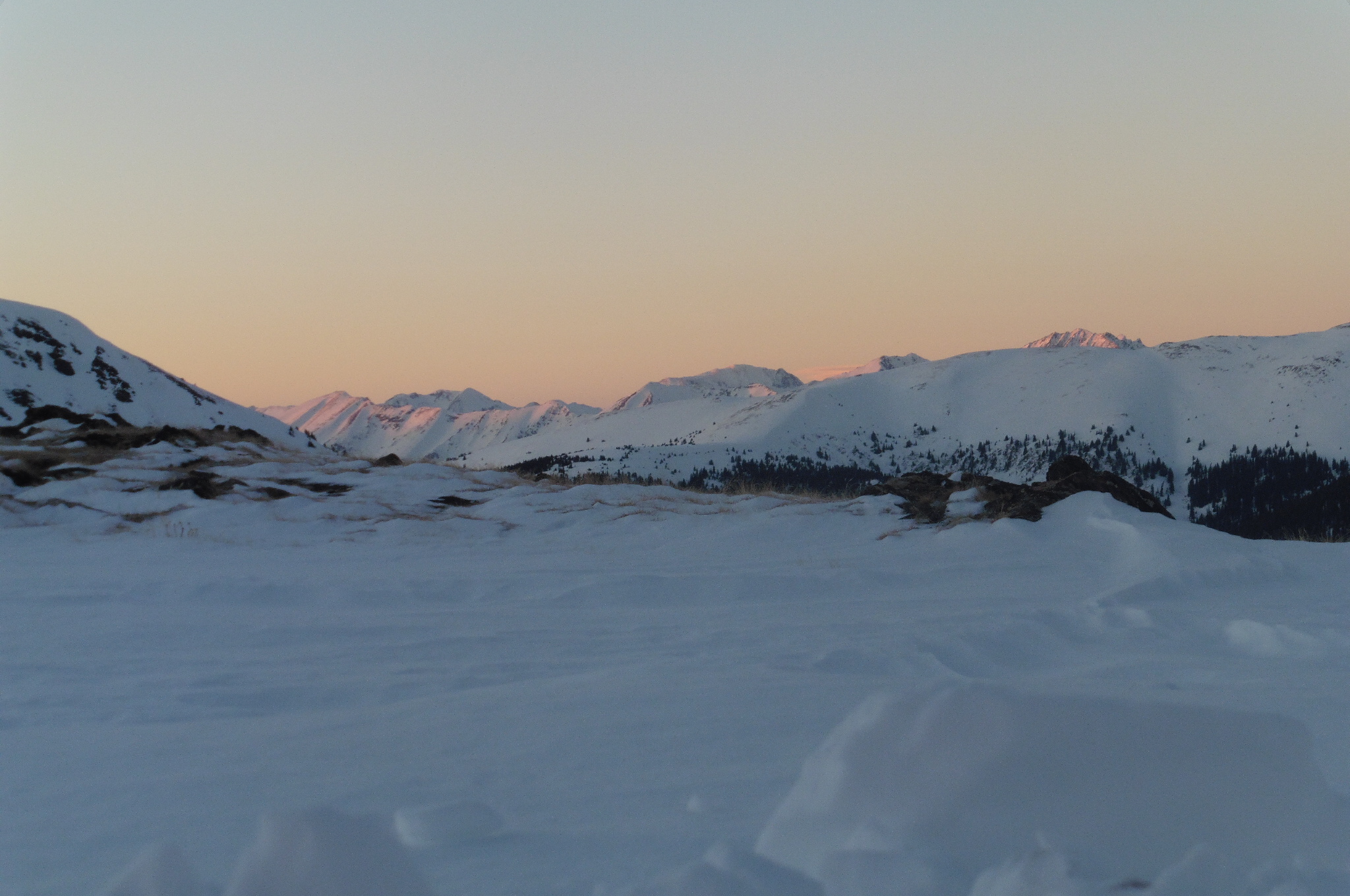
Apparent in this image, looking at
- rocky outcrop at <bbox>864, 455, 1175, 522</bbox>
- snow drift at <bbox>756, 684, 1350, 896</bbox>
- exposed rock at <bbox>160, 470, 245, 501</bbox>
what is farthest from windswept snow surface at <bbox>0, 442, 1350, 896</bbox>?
exposed rock at <bbox>160, 470, 245, 501</bbox>

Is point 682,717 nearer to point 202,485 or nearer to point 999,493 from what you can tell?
point 999,493

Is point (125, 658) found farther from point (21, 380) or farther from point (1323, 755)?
point (21, 380)

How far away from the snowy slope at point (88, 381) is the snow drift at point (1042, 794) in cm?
5126

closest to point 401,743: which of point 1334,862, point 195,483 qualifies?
point 1334,862

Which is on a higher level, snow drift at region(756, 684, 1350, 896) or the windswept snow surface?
snow drift at region(756, 684, 1350, 896)

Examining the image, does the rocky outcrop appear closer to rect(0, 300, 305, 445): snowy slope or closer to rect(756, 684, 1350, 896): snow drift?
rect(756, 684, 1350, 896): snow drift

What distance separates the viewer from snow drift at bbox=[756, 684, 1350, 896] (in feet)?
8.00

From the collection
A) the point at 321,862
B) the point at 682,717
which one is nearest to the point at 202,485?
the point at 682,717

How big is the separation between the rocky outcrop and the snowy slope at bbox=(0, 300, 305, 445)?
44.1m

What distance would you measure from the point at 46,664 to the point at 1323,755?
670 cm

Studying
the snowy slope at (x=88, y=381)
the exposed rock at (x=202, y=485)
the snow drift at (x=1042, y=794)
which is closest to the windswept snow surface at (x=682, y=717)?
the snow drift at (x=1042, y=794)

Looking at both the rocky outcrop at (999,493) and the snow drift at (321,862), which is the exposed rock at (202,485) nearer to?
the rocky outcrop at (999,493)

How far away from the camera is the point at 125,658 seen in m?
5.23

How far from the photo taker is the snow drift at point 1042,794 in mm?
2438
